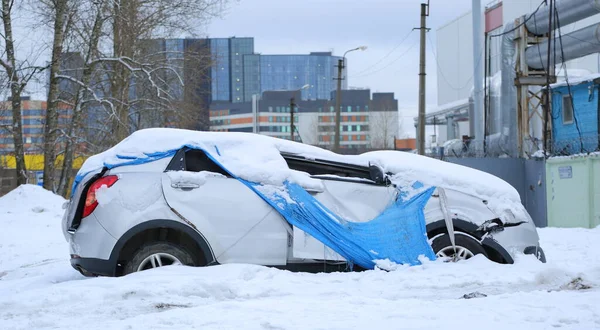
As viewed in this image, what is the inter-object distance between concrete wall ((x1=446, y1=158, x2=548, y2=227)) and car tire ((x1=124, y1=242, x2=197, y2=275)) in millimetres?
20134

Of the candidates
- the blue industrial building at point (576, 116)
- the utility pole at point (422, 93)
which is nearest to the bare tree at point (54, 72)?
the utility pole at point (422, 93)

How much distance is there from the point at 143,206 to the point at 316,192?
154 cm

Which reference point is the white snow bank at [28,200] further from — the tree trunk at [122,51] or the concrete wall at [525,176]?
the concrete wall at [525,176]

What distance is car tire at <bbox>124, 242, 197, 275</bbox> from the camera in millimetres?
6703

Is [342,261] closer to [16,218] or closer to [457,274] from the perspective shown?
[457,274]

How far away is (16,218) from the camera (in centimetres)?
1717

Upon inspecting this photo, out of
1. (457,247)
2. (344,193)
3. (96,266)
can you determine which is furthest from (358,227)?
(96,266)

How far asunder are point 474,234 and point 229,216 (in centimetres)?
225

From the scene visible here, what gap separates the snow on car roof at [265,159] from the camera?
7.06 m

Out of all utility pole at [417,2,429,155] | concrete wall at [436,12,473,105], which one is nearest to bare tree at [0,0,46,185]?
utility pole at [417,2,429,155]

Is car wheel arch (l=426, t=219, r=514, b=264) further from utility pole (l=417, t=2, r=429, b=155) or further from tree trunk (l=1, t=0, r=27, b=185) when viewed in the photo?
utility pole (l=417, t=2, r=429, b=155)

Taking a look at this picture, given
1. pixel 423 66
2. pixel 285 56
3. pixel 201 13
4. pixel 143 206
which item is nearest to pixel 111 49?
pixel 201 13

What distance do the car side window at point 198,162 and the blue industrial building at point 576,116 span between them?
62.1 feet

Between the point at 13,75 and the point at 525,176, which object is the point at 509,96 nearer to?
the point at 525,176
